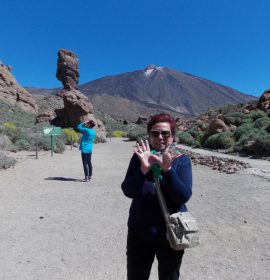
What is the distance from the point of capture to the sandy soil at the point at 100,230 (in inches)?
145

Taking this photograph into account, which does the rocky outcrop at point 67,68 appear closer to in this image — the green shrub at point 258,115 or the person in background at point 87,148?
the green shrub at point 258,115

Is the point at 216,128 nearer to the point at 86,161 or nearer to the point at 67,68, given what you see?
the point at 86,161

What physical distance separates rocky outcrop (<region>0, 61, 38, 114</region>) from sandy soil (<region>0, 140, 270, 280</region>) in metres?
38.1

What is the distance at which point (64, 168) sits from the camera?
11484 mm

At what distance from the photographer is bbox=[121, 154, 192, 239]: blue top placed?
2191 mm

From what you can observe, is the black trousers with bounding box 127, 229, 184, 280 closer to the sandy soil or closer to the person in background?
the sandy soil

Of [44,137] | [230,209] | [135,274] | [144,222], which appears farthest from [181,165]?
[44,137]

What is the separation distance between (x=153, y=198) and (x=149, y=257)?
388 millimetres

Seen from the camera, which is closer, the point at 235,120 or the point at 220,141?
the point at 220,141

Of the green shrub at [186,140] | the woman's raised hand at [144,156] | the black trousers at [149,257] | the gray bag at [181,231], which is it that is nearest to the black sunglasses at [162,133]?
the woman's raised hand at [144,156]

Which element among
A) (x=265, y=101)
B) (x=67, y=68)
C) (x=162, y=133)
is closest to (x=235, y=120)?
(x=265, y=101)

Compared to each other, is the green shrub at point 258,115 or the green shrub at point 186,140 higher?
the green shrub at point 258,115

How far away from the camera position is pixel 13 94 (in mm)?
46250

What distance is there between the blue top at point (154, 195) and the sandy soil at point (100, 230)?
150 cm
